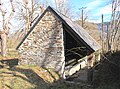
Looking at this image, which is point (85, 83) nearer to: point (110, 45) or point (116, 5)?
point (110, 45)

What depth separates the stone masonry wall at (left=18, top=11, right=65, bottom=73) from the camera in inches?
555

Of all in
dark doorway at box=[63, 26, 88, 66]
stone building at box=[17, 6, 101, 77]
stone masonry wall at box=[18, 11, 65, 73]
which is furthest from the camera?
dark doorway at box=[63, 26, 88, 66]

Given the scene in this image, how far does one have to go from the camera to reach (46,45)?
14.4 metres

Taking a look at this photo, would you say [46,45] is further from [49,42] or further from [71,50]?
[71,50]

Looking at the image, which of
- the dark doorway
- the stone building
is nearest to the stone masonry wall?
the stone building

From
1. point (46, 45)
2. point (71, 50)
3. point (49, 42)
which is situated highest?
point (49, 42)

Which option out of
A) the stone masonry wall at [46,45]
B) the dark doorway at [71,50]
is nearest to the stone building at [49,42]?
the stone masonry wall at [46,45]

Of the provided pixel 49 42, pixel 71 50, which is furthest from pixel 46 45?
pixel 71 50

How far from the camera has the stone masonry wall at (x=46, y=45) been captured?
1410 centimetres

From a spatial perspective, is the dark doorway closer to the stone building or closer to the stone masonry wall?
the stone building

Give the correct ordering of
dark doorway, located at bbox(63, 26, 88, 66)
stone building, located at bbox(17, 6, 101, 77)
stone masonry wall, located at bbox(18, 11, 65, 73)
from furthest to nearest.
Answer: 1. dark doorway, located at bbox(63, 26, 88, 66)
2. stone masonry wall, located at bbox(18, 11, 65, 73)
3. stone building, located at bbox(17, 6, 101, 77)

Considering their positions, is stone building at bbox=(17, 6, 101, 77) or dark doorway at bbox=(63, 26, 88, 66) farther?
dark doorway at bbox=(63, 26, 88, 66)

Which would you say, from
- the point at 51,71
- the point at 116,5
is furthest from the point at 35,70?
the point at 116,5

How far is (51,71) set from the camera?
1413 centimetres
